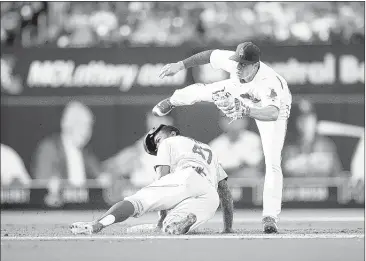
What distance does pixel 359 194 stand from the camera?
9.28 m

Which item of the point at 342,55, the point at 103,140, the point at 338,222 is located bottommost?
the point at 338,222

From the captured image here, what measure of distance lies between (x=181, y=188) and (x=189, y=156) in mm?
238

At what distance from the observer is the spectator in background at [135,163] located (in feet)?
30.1

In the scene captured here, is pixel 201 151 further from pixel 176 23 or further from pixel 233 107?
pixel 176 23

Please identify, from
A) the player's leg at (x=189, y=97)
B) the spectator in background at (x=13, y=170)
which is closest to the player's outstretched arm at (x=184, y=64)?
the player's leg at (x=189, y=97)

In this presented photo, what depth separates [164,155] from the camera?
206 inches

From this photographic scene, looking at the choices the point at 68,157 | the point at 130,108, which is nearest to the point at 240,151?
the point at 130,108

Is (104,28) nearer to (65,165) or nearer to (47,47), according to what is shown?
(47,47)

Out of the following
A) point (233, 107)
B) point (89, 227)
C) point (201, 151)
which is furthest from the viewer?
point (201, 151)

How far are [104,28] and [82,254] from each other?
5.22m

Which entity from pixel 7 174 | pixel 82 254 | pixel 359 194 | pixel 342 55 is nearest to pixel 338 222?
pixel 359 194

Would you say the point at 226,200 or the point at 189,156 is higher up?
the point at 189,156

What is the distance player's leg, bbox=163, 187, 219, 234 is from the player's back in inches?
5.9

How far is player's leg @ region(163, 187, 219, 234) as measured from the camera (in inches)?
206
